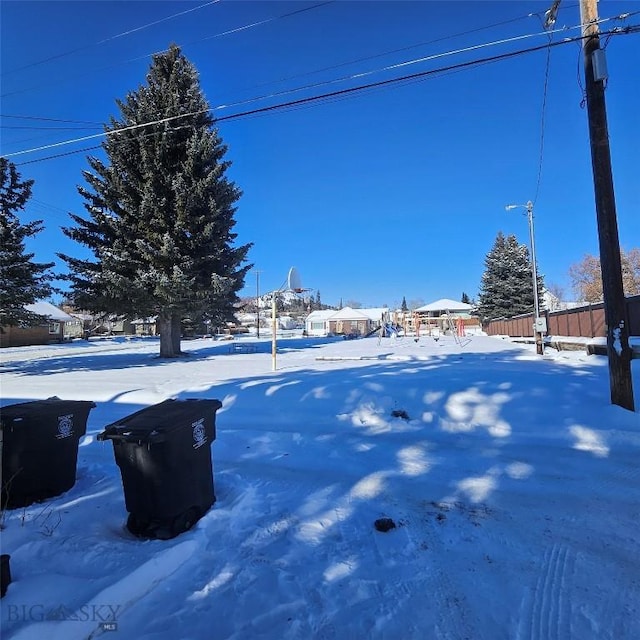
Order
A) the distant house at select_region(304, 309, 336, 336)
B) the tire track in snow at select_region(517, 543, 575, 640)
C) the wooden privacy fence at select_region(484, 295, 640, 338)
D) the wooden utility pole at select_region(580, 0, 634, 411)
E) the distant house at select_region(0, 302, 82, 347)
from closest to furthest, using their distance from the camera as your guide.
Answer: the tire track in snow at select_region(517, 543, 575, 640) < the wooden utility pole at select_region(580, 0, 634, 411) < the wooden privacy fence at select_region(484, 295, 640, 338) < the distant house at select_region(0, 302, 82, 347) < the distant house at select_region(304, 309, 336, 336)

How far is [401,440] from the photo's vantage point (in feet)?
20.7

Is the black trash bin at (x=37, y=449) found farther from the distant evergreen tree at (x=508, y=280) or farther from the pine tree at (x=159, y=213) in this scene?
the distant evergreen tree at (x=508, y=280)

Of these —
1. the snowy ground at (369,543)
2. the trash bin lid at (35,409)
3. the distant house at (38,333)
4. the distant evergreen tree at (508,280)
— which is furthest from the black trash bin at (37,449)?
the distant evergreen tree at (508,280)

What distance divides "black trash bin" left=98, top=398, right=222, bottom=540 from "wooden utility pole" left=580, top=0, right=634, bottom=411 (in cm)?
677

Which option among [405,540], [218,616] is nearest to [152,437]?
[218,616]

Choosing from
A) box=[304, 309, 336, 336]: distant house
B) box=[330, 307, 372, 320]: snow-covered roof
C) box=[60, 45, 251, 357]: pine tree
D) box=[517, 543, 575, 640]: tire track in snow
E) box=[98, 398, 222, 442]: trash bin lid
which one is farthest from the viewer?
box=[304, 309, 336, 336]: distant house

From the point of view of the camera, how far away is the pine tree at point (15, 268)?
16.7m

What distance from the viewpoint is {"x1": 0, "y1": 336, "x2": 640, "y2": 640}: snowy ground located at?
8.20ft

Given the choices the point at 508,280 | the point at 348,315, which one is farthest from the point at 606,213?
the point at 348,315

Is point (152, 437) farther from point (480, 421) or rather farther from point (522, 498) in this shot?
point (480, 421)

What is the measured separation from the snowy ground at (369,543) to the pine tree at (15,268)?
1328 centimetres

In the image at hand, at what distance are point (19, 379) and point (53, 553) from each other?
521 inches

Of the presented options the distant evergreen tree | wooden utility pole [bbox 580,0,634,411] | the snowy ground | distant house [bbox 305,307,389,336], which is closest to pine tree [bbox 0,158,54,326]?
the snowy ground

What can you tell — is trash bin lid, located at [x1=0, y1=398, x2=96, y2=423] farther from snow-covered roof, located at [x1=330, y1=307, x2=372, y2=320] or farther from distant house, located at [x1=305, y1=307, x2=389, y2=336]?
snow-covered roof, located at [x1=330, y1=307, x2=372, y2=320]
